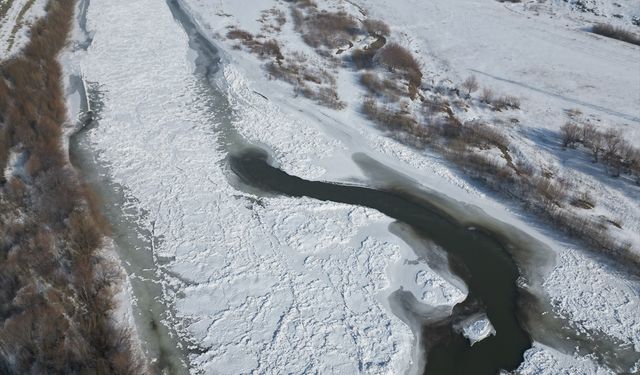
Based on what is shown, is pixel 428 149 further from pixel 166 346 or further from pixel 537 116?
pixel 166 346

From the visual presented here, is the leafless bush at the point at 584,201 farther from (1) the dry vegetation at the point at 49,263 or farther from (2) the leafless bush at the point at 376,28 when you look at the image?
(2) the leafless bush at the point at 376,28

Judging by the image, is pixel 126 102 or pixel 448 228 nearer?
pixel 448 228

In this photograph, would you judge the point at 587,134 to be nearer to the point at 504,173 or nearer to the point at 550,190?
the point at 550,190

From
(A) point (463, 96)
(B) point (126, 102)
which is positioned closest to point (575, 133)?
(A) point (463, 96)

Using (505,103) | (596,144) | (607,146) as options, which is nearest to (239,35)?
(505,103)

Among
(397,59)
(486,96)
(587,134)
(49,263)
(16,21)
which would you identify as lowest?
(587,134)

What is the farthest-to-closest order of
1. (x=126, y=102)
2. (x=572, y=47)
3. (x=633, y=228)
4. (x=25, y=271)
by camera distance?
(x=572, y=47)
(x=126, y=102)
(x=633, y=228)
(x=25, y=271)

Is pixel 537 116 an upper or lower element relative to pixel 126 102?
lower
